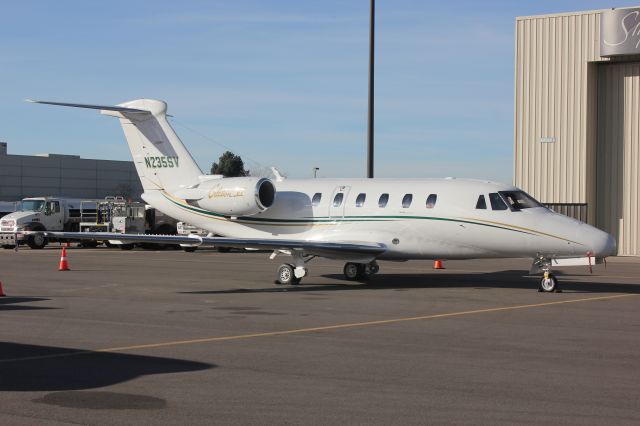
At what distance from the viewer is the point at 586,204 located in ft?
140

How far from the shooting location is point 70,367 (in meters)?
10.6

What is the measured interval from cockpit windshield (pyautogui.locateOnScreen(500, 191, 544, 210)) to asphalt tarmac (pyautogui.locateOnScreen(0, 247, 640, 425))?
6.79ft

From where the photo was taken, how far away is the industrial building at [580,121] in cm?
4238

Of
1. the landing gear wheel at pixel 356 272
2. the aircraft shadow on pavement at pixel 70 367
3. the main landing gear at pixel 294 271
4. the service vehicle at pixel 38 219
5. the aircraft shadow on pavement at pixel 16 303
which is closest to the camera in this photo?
the aircraft shadow on pavement at pixel 70 367

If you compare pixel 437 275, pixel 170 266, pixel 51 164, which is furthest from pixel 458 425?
pixel 51 164

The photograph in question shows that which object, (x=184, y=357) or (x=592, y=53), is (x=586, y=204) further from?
(x=184, y=357)

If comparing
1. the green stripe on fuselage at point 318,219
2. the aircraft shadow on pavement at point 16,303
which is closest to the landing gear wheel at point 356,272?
the green stripe on fuselage at point 318,219

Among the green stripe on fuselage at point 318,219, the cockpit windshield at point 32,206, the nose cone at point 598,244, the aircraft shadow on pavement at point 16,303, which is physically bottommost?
the aircraft shadow on pavement at point 16,303

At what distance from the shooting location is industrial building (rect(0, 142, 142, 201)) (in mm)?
90250

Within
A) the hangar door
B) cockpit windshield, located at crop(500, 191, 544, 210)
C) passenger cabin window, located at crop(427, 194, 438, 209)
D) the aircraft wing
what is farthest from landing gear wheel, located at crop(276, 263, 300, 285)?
the hangar door

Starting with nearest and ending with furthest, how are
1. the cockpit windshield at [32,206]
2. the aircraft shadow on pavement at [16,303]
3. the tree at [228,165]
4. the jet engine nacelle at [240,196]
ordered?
the aircraft shadow on pavement at [16,303] < the jet engine nacelle at [240,196] < the cockpit windshield at [32,206] < the tree at [228,165]

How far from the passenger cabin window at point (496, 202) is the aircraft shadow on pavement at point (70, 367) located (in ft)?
40.4

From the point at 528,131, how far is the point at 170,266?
2126 cm

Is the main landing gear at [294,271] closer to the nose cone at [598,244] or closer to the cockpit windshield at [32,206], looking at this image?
the nose cone at [598,244]
